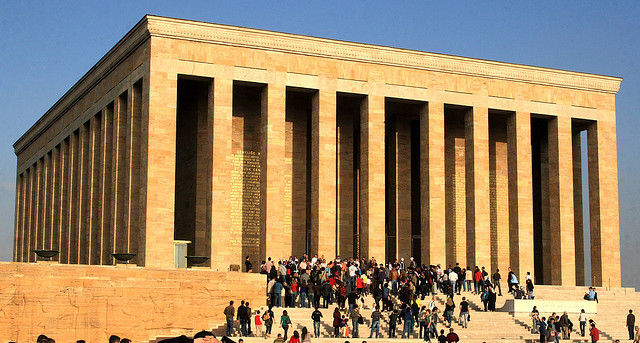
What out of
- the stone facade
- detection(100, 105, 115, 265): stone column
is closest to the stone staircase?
the stone facade

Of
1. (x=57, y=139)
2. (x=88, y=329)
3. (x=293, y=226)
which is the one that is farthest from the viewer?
(x=57, y=139)

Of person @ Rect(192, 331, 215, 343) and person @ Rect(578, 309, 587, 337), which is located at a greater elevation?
person @ Rect(192, 331, 215, 343)

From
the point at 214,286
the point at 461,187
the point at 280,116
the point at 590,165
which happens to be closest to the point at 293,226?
the point at 280,116

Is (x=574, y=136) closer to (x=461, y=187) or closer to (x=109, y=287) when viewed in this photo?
(x=461, y=187)

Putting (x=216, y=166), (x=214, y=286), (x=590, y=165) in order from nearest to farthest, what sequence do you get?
(x=214, y=286) < (x=216, y=166) < (x=590, y=165)

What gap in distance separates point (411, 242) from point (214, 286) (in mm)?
16440

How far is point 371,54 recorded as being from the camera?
124ft

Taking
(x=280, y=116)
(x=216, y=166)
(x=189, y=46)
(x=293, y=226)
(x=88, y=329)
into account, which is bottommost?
(x=88, y=329)

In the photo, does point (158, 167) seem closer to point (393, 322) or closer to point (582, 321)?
point (393, 322)

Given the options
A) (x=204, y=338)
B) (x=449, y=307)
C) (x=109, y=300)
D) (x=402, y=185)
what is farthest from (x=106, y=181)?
(x=204, y=338)

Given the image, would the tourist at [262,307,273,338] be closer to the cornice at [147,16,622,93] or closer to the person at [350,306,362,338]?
the person at [350,306,362,338]

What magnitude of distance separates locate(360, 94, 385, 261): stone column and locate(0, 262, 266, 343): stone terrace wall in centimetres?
991

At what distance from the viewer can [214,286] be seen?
2711 centimetres

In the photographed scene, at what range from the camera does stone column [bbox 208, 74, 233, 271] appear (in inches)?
1335
